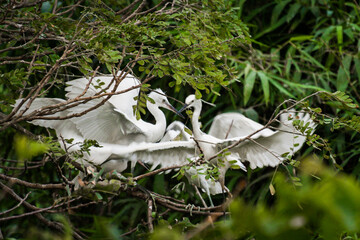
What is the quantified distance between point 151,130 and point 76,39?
32.0 inches

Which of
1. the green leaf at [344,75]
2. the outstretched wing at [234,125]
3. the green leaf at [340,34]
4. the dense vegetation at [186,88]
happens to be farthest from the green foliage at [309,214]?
the green leaf at [340,34]

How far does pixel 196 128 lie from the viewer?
7.50 feet

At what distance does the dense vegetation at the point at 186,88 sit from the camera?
4.21 ft

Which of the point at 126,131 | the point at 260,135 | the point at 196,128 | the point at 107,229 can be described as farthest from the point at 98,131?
the point at 107,229

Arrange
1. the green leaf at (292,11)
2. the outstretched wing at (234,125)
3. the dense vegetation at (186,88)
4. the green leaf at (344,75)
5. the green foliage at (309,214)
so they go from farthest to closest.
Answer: the green leaf at (292,11) → the green leaf at (344,75) → the outstretched wing at (234,125) → the dense vegetation at (186,88) → the green foliage at (309,214)

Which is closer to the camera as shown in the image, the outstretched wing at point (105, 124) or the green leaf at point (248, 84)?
the outstretched wing at point (105, 124)

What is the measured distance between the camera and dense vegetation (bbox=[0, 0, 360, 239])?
50.5 inches

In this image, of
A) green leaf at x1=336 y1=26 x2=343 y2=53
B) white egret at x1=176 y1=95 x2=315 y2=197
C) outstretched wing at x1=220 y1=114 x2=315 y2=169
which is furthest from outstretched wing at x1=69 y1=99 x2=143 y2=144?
green leaf at x1=336 y1=26 x2=343 y2=53

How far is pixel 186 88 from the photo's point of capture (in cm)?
310

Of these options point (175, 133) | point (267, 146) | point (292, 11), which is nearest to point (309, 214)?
point (267, 146)

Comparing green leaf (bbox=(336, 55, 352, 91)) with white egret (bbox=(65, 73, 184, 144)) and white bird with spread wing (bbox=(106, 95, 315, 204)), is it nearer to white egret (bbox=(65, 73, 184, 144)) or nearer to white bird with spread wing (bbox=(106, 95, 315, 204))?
white bird with spread wing (bbox=(106, 95, 315, 204))

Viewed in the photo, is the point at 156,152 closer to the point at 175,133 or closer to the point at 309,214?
the point at 175,133

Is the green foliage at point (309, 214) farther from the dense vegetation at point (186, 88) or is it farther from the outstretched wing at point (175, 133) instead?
the outstretched wing at point (175, 133)

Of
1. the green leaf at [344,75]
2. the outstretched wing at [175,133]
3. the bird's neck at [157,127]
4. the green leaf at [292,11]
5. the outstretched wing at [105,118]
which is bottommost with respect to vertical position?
the outstretched wing at [175,133]
